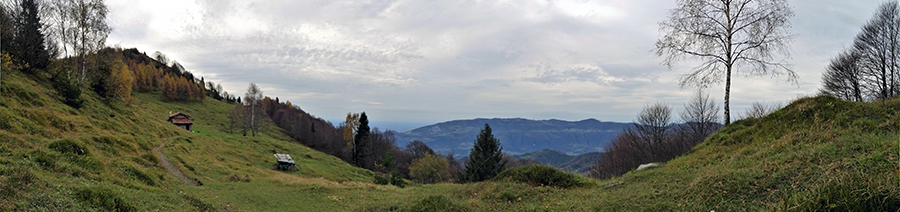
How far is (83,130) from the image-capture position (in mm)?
20094

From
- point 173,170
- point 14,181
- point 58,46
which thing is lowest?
point 173,170

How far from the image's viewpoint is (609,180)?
1364cm

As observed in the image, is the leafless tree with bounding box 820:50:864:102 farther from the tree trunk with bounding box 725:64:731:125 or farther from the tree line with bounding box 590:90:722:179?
the tree trunk with bounding box 725:64:731:125

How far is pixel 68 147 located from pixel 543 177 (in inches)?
710

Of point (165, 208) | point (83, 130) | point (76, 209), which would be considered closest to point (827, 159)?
point (76, 209)

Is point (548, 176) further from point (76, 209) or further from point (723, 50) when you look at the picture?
point (76, 209)

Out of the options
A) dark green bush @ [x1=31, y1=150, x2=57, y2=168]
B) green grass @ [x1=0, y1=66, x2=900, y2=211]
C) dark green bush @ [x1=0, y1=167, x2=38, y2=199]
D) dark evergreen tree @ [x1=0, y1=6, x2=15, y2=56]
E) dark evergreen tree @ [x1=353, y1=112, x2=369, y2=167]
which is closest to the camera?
green grass @ [x1=0, y1=66, x2=900, y2=211]

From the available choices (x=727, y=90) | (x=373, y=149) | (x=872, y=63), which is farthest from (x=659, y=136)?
(x=373, y=149)

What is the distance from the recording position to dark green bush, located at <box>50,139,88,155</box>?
13.1 m

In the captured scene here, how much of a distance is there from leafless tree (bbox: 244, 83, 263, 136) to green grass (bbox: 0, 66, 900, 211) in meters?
47.5

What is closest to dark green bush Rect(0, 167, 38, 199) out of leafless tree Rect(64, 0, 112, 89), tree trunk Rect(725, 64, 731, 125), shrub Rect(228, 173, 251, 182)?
shrub Rect(228, 173, 251, 182)

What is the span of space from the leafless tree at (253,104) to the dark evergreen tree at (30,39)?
36.0m

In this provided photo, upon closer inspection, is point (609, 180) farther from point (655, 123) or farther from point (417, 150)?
point (417, 150)

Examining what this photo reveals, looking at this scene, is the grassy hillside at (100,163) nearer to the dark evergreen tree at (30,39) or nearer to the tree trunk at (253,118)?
the dark evergreen tree at (30,39)
